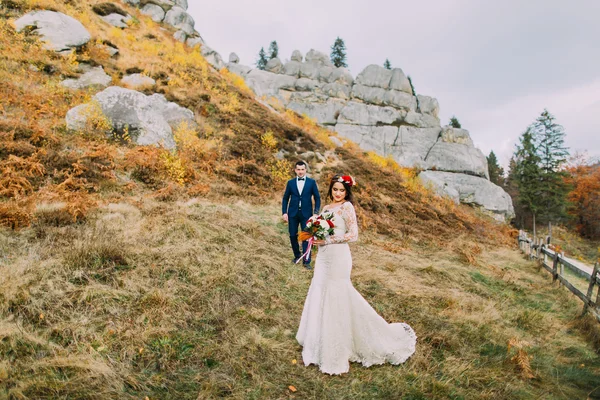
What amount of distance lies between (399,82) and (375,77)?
4117mm

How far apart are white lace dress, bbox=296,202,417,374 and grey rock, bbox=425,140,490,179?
3971 centimetres

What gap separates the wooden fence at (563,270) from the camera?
A: 257 inches

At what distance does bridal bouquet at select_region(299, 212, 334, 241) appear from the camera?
13.2ft

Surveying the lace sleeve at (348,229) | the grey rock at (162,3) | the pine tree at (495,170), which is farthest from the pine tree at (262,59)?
the lace sleeve at (348,229)

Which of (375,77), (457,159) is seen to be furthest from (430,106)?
(457,159)

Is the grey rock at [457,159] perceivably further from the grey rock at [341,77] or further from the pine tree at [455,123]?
the grey rock at [341,77]

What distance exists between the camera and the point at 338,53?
60.7 metres

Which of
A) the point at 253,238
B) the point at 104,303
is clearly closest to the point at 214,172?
the point at 253,238

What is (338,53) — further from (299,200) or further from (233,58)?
(299,200)

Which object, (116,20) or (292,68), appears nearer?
(116,20)

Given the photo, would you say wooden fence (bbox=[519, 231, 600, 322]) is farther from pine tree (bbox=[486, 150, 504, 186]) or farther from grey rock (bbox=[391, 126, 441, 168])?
pine tree (bbox=[486, 150, 504, 186])

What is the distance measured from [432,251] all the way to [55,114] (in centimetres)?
1500

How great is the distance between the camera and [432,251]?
11781 mm

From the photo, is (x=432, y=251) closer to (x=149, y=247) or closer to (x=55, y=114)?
(x=149, y=247)
